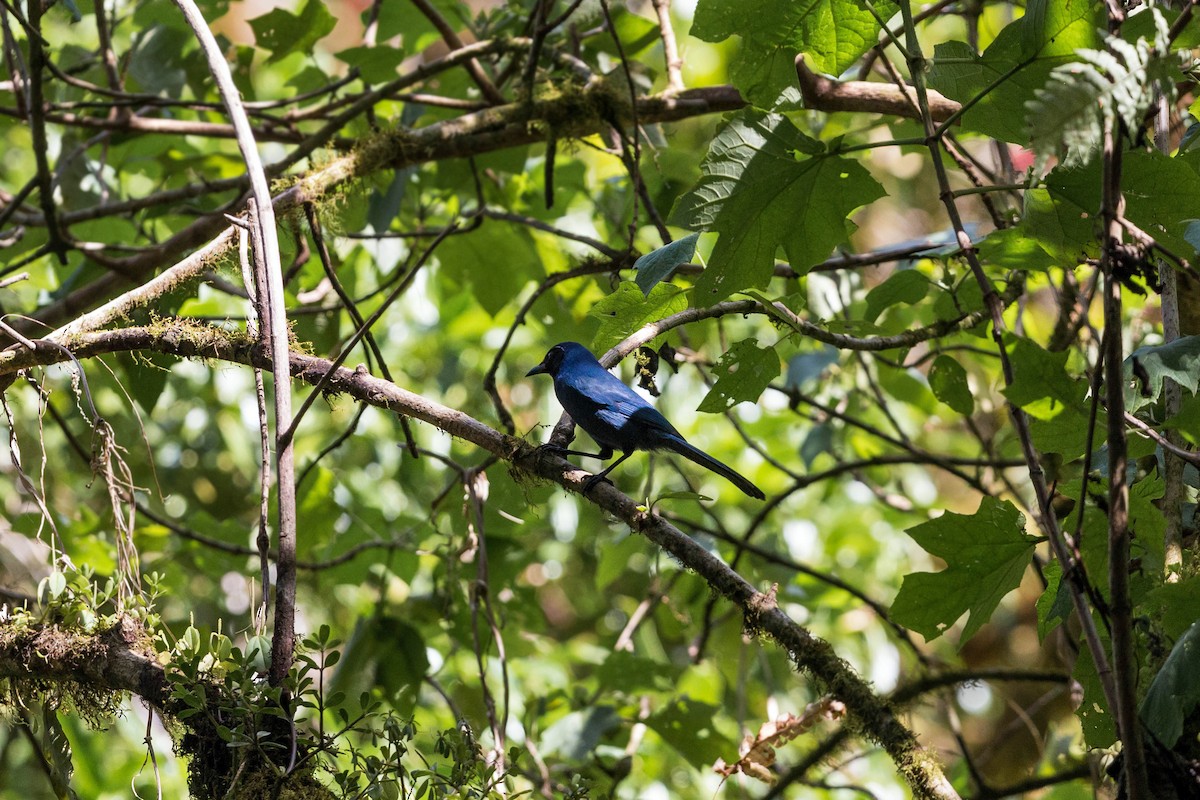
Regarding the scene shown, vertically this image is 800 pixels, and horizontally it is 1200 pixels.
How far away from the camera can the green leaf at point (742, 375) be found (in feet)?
8.23

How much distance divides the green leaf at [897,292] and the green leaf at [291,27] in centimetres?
251

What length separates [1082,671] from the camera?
84.7 inches

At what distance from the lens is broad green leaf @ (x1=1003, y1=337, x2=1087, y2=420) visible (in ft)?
5.44

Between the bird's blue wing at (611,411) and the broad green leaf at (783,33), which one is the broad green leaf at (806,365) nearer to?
the bird's blue wing at (611,411)

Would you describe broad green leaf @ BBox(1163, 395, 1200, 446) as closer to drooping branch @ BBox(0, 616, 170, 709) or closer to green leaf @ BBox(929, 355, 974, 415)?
green leaf @ BBox(929, 355, 974, 415)

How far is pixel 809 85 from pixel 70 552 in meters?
3.53

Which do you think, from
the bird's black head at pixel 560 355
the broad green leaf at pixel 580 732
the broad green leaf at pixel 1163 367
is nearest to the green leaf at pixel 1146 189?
the broad green leaf at pixel 1163 367

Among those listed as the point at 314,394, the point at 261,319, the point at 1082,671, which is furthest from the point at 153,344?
the point at 1082,671

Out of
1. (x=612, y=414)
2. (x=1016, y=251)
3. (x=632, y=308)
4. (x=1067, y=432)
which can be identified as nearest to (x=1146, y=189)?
(x=1016, y=251)

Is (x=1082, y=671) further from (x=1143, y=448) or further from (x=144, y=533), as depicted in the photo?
(x=144, y=533)

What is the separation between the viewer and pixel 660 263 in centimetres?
244

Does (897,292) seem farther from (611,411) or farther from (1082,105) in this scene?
(1082,105)

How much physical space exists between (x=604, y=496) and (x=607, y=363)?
528 millimetres

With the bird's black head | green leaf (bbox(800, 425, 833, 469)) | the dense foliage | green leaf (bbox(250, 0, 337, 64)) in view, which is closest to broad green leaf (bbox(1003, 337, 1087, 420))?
the dense foliage
